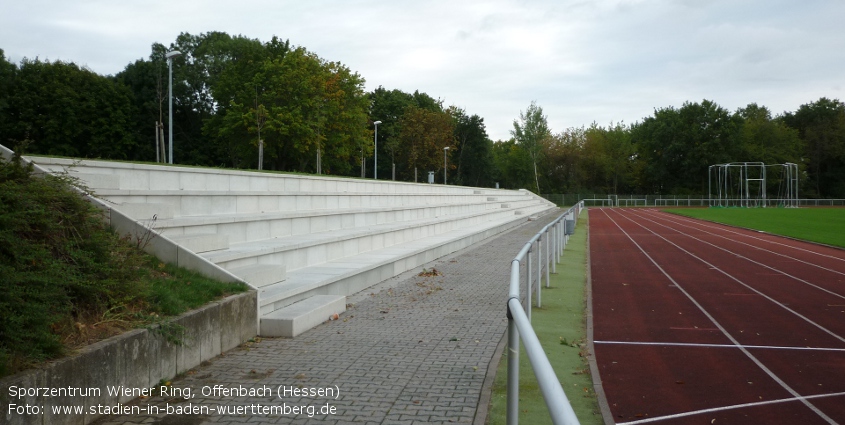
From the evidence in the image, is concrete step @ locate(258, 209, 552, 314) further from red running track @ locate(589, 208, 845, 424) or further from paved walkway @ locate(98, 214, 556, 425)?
red running track @ locate(589, 208, 845, 424)

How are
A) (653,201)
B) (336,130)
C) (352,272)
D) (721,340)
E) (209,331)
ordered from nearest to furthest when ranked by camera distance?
(209,331) < (721,340) < (352,272) < (336,130) < (653,201)

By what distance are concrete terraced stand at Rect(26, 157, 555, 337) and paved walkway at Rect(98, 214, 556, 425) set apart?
65 cm

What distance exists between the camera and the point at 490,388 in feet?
19.9

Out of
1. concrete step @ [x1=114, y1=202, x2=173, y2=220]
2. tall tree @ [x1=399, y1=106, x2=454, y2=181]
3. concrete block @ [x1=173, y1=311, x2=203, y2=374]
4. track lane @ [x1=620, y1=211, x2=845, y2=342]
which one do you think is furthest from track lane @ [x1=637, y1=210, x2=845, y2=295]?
tall tree @ [x1=399, y1=106, x2=454, y2=181]

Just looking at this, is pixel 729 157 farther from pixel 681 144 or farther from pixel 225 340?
pixel 225 340

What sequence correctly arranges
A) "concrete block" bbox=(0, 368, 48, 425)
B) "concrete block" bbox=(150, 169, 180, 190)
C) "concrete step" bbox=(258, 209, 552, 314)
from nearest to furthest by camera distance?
"concrete block" bbox=(0, 368, 48, 425) < "concrete step" bbox=(258, 209, 552, 314) < "concrete block" bbox=(150, 169, 180, 190)

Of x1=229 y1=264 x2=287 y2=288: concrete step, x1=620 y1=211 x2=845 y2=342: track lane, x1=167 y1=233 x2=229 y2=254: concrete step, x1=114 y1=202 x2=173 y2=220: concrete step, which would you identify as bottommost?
x1=620 y1=211 x2=845 y2=342: track lane

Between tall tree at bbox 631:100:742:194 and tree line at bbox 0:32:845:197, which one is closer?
tree line at bbox 0:32:845:197

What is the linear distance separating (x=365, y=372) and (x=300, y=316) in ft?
6.35

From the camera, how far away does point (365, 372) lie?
6.54 m

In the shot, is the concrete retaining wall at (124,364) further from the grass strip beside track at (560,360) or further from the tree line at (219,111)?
the tree line at (219,111)

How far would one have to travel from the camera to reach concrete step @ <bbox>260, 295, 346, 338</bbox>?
7965 millimetres

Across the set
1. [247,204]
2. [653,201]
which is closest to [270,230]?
[247,204]

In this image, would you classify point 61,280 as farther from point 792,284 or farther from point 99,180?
point 792,284
